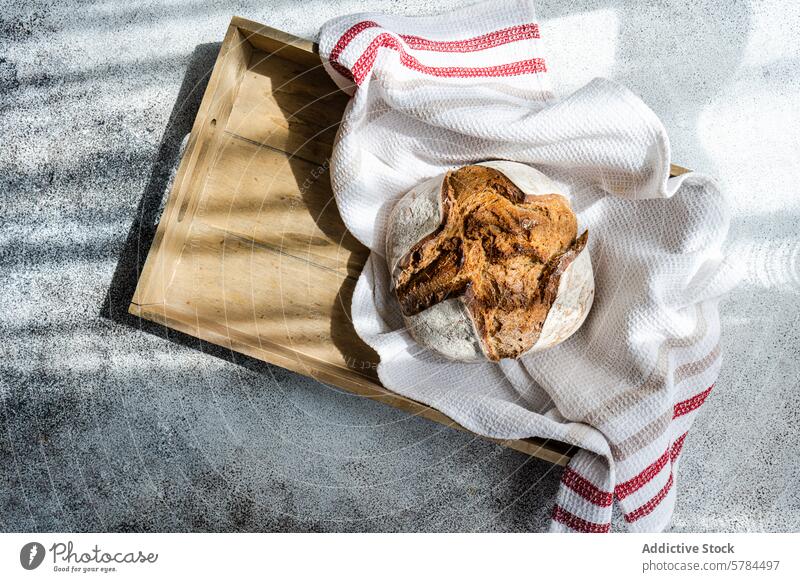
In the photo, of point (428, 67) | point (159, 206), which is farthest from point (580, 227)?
point (159, 206)

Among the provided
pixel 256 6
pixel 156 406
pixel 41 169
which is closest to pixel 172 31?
pixel 256 6
